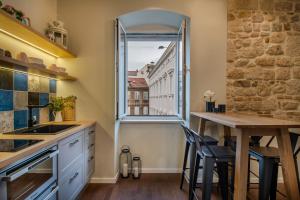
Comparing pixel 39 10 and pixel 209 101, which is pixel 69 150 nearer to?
pixel 39 10

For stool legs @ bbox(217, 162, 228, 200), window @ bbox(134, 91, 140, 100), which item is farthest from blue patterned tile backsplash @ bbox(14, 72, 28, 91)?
stool legs @ bbox(217, 162, 228, 200)

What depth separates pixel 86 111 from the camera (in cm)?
306

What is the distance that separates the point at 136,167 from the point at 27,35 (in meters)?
2.33

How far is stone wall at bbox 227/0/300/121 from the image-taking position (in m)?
3.02

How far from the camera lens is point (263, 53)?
3025 mm

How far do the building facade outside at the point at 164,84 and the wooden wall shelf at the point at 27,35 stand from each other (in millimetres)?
1893

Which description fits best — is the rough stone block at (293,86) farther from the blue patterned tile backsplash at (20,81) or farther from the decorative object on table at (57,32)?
the blue patterned tile backsplash at (20,81)

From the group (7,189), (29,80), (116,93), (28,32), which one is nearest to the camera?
(7,189)

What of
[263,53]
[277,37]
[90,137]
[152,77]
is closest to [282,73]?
[263,53]

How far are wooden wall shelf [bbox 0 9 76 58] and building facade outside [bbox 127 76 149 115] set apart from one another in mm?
1505

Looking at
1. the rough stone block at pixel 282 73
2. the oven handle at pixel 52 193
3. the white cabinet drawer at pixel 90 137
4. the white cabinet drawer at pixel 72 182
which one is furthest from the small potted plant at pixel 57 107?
the rough stone block at pixel 282 73

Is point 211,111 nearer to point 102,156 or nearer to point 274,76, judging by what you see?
point 274,76

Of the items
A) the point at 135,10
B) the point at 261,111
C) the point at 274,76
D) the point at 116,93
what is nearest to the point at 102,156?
the point at 116,93

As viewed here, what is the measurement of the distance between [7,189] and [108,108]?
6.40 feet
